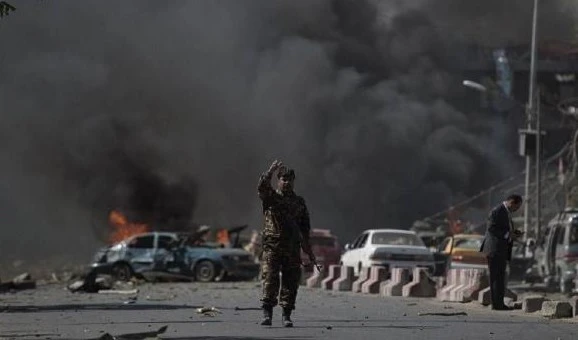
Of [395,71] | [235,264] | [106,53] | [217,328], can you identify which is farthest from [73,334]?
[395,71]

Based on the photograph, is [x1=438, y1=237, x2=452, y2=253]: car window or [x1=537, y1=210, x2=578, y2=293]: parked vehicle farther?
[x1=438, y1=237, x2=452, y2=253]: car window

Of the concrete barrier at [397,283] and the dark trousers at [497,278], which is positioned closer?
the dark trousers at [497,278]

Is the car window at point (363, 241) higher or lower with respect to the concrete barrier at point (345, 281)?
higher

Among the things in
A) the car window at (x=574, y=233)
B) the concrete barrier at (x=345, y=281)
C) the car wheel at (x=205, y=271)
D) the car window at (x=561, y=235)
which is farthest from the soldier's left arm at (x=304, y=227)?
the car wheel at (x=205, y=271)

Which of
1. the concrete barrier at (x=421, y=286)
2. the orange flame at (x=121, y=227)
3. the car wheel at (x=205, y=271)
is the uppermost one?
the orange flame at (x=121, y=227)

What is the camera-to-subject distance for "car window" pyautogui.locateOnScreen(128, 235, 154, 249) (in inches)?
1372

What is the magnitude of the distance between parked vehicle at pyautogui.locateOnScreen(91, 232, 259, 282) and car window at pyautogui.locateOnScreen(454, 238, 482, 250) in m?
5.90

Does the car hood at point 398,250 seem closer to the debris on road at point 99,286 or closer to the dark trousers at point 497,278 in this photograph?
the debris on road at point 99,286

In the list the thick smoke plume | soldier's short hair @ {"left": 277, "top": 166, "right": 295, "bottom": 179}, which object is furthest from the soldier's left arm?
the thick smoke plume

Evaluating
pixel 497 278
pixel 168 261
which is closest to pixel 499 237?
pixel 497 278

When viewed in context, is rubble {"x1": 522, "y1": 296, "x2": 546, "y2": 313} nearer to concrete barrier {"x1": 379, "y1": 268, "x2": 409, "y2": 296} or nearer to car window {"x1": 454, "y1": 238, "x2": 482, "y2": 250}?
concrete barrier {"x1": 379, "y1": 268, "x2": 409, "y2": 296}

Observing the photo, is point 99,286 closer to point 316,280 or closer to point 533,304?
point 316,280

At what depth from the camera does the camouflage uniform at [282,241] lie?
1405 centimetres

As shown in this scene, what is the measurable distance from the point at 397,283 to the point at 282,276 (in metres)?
10.9
